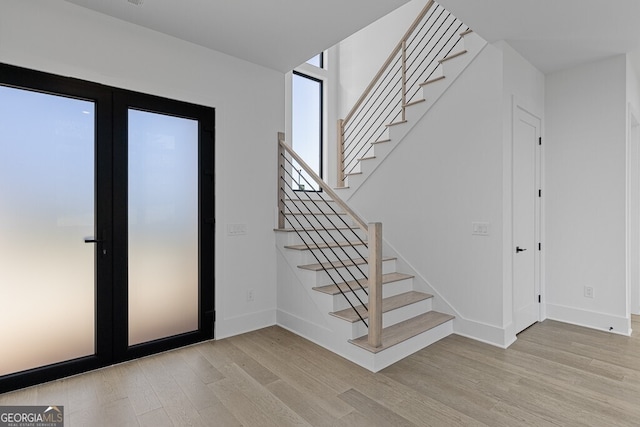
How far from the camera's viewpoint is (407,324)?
3.24 meters

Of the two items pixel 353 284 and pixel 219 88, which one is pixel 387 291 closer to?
pixel 353 284

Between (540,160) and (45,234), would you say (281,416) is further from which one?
(540,160)

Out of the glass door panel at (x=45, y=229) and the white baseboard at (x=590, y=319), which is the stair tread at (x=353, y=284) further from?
the glass door panel at (x=45, y=229)

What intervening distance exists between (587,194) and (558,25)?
1862 millimetres

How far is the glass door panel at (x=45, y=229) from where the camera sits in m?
2.37

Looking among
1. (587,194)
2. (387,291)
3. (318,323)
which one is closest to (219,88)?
(318,323)

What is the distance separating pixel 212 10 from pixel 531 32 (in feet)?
9.02

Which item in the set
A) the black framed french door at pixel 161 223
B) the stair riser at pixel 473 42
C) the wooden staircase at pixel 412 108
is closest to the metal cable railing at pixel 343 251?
the wooden staircase at pixel 412 108

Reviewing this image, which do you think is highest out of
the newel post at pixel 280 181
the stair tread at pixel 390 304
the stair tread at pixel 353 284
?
the newel post at pixel 280 181

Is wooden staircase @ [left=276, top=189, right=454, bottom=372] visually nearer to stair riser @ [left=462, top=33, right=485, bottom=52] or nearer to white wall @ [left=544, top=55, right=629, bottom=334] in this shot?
white wall @ [left=544, top=55, right=629, bottom=334]

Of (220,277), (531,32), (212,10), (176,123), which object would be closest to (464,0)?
(531,32)

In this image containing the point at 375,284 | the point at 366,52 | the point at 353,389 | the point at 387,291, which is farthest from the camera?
the point at 366,52

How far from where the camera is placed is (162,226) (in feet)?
10.1

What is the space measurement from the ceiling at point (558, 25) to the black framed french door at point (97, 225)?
8.66ft
